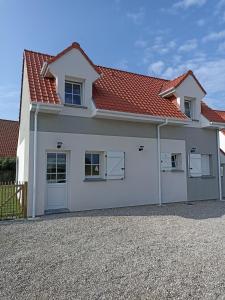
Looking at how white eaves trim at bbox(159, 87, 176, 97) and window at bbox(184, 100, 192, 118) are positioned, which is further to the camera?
window at bbox(184, 100, 192, 118)

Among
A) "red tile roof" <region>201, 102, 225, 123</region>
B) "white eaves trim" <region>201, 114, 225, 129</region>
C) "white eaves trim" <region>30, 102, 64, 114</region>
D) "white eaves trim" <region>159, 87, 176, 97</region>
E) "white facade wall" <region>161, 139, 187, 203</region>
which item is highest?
"white eaves trim" <region>159, 87, 176, 97</region>

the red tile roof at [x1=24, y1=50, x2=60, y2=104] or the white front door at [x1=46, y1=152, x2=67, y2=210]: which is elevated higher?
the red tile roof at [x1=24, y1=50, x2=60, y2=104]

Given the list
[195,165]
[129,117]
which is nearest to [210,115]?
[195,165]

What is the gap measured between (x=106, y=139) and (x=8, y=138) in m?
16.6

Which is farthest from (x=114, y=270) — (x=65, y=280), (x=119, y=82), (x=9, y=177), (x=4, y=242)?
(x=9, y=177)

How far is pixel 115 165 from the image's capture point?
11.0 meters

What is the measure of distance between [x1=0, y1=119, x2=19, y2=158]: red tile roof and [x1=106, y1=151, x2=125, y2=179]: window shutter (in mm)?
14666

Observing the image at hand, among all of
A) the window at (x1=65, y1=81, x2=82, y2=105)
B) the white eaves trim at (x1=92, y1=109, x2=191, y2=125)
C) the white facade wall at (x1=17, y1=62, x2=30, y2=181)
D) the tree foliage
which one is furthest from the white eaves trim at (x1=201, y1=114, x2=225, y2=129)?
the tree foliage

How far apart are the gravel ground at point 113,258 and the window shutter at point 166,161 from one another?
3.65 meters

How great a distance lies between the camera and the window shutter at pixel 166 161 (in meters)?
12.2

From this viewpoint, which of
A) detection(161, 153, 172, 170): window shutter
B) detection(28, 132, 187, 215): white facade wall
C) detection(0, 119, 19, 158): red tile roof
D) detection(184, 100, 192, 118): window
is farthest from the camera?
detection(0, 119, 19, 158): red tile roof

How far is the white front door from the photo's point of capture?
32.4 ft

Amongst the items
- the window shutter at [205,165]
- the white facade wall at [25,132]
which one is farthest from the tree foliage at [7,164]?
the window shutter at [205,165]

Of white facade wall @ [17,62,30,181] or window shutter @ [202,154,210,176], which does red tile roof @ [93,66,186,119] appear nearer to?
white facade wall @ [17,62,30,181]
